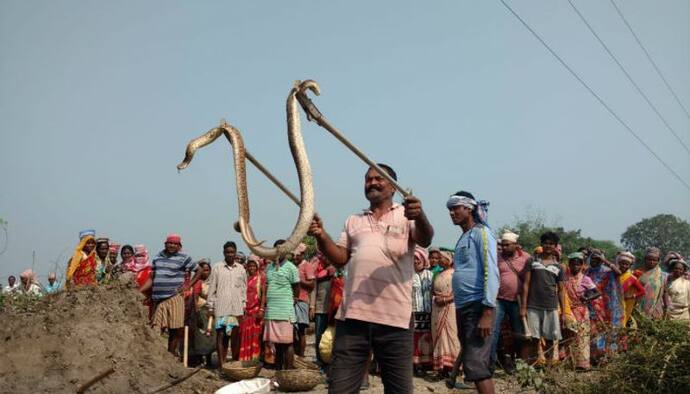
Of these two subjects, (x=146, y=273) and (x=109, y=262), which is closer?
(x=109, y=262)

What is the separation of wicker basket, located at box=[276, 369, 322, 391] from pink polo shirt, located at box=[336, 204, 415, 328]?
4370 millimetres

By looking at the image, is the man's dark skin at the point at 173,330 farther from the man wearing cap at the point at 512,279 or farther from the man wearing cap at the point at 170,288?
the man wearing cap at the point at 512,279

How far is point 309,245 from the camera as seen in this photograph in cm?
2366

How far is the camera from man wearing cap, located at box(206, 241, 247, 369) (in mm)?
10305

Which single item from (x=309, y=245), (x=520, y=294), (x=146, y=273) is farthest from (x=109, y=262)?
(x=309, y=245)

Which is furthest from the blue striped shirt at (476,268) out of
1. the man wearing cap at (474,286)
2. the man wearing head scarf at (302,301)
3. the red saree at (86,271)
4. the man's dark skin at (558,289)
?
the red saree at (86,271)

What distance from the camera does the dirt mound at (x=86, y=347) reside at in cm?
677

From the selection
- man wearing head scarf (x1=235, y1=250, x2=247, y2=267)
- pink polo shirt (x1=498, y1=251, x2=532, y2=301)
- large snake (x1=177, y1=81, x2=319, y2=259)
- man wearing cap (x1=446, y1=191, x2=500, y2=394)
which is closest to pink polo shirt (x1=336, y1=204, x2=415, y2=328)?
large snake (x1=177, y1=81, x2=319, y2=259)

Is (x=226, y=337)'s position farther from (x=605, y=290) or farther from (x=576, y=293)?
(x=605, y=290)

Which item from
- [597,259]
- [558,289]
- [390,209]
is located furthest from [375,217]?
[597,259]

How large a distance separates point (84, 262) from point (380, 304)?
7557mm

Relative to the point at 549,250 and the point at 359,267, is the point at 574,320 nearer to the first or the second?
the point at 549,250

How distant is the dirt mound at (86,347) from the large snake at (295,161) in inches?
161

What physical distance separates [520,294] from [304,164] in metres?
6.15
